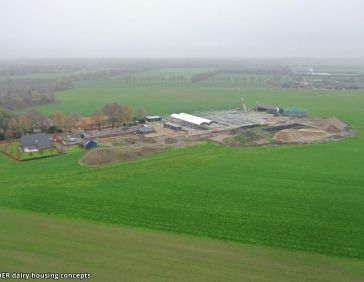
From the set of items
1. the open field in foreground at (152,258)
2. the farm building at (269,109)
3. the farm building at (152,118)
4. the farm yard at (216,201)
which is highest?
the farm building at (269,109)

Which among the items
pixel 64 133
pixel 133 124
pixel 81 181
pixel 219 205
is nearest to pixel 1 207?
pixel 81 181

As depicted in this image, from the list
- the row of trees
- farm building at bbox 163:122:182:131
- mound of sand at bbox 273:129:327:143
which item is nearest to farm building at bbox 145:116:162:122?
farm building at bbox 163:122:182:131

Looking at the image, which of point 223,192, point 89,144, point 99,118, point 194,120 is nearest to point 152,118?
point 194,120

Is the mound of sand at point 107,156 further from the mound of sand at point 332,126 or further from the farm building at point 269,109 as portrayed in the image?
the farm building at point 269,109

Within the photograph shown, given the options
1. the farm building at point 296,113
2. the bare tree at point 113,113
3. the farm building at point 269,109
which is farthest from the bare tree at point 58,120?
the farm building at point 296,113

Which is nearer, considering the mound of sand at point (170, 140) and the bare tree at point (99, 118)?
the mound of sand at point (170, 140)

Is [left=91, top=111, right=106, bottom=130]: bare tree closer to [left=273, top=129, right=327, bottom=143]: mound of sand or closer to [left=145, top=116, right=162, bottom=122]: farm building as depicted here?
[left=145, top=116, right=162, bottom=122]: farm building

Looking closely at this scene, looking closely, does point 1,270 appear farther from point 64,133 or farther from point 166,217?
point 64,133
